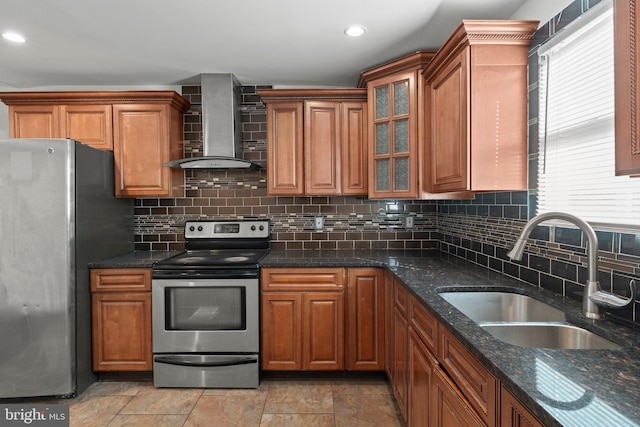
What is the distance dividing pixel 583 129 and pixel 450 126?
0.66 meters

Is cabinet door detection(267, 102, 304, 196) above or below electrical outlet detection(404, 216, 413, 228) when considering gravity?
above

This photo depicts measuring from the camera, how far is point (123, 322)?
2.49 metres

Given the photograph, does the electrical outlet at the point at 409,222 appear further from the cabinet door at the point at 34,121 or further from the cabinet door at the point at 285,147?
the cabinet door at the point at 34,121

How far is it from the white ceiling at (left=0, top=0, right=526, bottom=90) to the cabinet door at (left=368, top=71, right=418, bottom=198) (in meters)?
0.25

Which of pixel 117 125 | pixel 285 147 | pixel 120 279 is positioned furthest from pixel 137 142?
pixel 285 147

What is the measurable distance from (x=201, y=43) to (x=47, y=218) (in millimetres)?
A: 1551

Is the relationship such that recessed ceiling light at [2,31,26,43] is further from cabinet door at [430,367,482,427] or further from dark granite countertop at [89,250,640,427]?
cabinet door at [430,367,482,427]

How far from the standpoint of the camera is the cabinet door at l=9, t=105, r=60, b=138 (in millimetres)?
2744

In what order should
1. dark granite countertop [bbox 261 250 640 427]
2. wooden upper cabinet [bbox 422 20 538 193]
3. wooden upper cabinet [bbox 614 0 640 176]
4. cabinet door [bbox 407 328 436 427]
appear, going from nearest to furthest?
dark granite countertop [bbox 261 250 640 427] < wooden upper cabinet [bbox 614 0 640 176] < cabinet door [bbox 407 328 436 427] < wooden upper cabinet [bbox 422 20 538 193]

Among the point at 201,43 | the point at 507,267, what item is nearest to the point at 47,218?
the point at 201,43

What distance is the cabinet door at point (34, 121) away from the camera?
274 cm

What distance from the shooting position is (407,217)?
309 centimetres

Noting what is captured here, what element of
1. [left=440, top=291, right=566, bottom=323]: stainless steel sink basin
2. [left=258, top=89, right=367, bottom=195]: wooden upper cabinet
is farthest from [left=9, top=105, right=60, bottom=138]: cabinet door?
[left=440, top=291, right=566, bottom=323]: stainless steel sink basin

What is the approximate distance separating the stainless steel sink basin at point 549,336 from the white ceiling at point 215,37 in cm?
171
